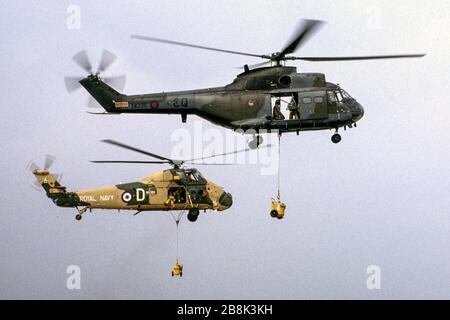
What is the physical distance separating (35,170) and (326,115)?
43.0 ft

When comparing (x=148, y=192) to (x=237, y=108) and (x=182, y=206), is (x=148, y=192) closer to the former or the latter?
(x=182, y=206)

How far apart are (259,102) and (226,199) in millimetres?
5677

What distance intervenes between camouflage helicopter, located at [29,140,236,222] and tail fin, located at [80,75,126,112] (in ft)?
9.69

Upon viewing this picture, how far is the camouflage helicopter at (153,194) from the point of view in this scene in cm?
3878

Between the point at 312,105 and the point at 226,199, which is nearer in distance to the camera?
the point at 312,105

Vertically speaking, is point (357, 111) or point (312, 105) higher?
point (312, 105)

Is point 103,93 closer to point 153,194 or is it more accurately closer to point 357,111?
point 153,194

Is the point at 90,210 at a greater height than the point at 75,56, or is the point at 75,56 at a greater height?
the point at 75,56

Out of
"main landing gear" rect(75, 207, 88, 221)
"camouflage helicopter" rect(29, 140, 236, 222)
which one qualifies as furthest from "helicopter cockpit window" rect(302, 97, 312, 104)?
"main landing gear" rect(75, 207, 88, 221)

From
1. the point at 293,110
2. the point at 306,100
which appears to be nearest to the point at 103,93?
the point at 293,110

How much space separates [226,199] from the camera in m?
40.1
